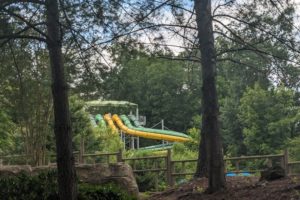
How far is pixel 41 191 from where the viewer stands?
7.81m

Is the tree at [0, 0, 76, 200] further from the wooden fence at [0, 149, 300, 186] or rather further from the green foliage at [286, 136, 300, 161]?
the green foliage at [286, 136, 300, 161]

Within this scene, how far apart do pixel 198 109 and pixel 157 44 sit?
36654mm

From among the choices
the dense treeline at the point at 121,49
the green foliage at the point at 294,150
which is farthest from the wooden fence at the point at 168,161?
the green foliage at the point at 294,150

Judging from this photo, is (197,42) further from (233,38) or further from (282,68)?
(282,68)

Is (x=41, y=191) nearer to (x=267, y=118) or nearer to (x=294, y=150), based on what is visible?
(x=294, y=150)

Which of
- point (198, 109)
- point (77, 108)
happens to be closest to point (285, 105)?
point (77, 108)

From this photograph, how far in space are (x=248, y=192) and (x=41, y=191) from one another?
3155 millimetres

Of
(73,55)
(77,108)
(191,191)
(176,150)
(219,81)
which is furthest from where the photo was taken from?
(219,81)

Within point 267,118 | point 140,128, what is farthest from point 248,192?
point 140,128

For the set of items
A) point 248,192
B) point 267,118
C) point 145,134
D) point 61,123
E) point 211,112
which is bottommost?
point 248,192

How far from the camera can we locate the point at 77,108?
74.4 ft

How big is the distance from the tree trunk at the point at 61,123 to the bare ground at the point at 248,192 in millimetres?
2390

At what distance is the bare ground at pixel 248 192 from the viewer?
6.89m

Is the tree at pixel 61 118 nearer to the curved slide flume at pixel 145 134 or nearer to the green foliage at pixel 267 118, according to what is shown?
the green foliage at pixel 267 118
